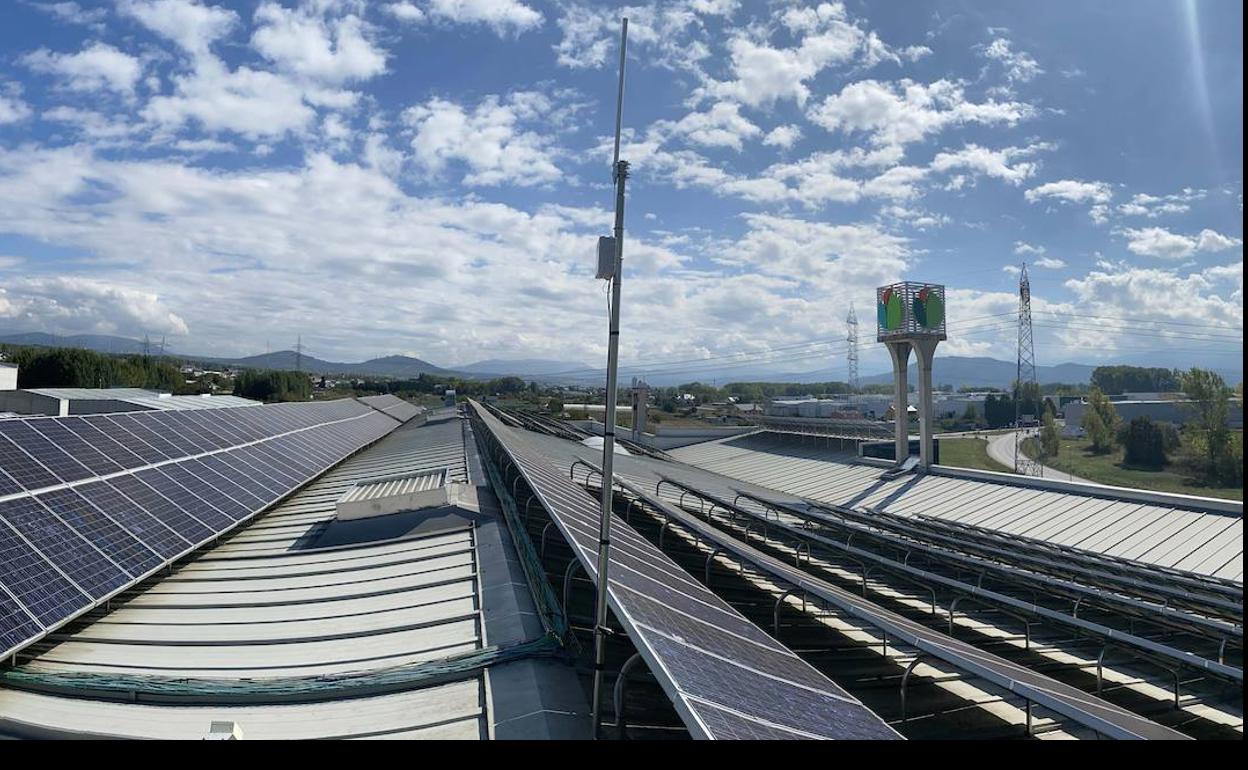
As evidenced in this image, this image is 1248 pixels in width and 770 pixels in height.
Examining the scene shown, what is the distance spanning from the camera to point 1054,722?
234 inches

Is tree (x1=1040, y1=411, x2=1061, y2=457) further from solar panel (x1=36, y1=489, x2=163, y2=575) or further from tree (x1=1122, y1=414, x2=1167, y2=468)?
solar panel (x1=36, y1=489, x2=163, y2=575)

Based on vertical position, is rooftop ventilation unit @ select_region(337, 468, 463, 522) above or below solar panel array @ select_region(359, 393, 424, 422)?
above

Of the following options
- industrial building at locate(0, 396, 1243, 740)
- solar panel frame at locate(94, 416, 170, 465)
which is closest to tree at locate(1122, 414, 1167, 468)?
industrial building at locate(0, 396, 1243, 740)

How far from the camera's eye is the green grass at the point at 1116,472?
36625 millimetres

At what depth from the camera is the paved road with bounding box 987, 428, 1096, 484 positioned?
4462cm

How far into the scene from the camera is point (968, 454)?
56.9 m

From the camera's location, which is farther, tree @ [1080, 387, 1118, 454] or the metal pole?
tree @ [1080, 387, 1118, 454]

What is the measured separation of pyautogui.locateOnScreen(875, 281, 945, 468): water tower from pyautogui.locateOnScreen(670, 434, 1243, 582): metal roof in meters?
1.82

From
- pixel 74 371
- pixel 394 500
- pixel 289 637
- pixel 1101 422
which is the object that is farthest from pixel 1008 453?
pixel 74 371

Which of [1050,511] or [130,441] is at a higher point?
[130,441]

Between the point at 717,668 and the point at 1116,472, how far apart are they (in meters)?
53.3

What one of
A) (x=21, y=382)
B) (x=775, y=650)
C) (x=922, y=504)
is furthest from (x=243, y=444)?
(x=21, y=382)

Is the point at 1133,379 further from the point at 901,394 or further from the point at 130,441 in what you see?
the point at 130,441
